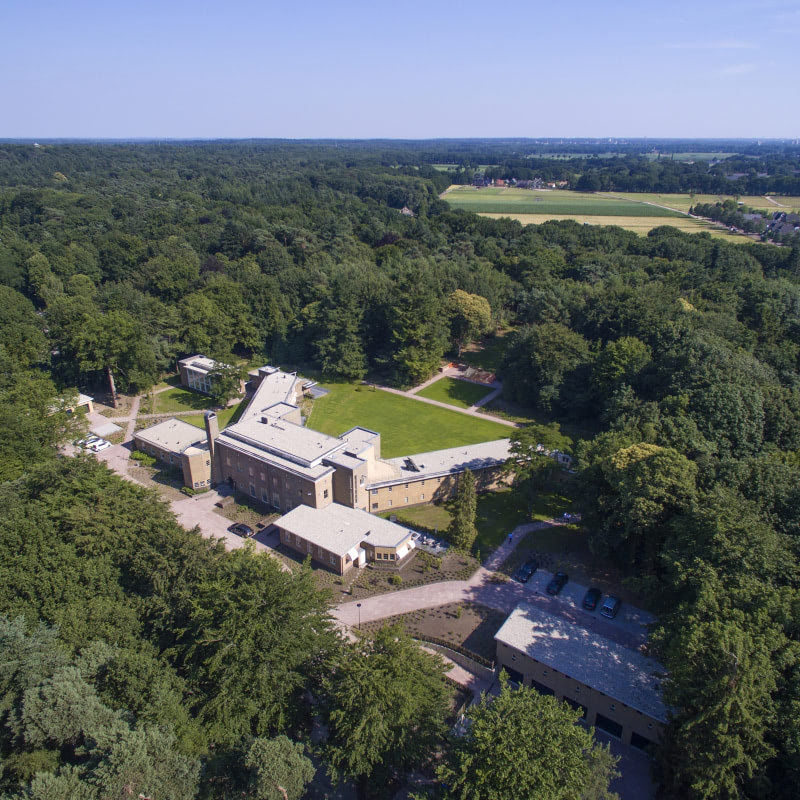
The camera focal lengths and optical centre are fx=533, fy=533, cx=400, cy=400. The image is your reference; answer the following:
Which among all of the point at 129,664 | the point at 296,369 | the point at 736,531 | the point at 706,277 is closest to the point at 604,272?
the point at 706,277

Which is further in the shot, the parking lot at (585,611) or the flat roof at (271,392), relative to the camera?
the flat roof at (271,392)

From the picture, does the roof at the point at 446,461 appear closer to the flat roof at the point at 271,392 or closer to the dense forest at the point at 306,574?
the dense forest at the point at 306,574

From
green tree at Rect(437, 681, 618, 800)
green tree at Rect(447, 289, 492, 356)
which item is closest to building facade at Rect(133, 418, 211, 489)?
green tree at Rect(437, 681, 618, 800)

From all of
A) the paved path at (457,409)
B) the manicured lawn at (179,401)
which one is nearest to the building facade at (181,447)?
the manicured lawn at (179,401)

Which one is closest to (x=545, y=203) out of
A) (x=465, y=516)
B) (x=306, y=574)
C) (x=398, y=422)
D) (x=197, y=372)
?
(x=398, y=422)

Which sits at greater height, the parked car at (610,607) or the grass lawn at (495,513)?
the parked car at (610,607)

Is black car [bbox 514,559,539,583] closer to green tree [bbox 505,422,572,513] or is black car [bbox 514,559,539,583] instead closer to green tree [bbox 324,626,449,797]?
green tree [bbox 505,422,572,513]

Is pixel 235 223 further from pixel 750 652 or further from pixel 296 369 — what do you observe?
pixel 750 652
